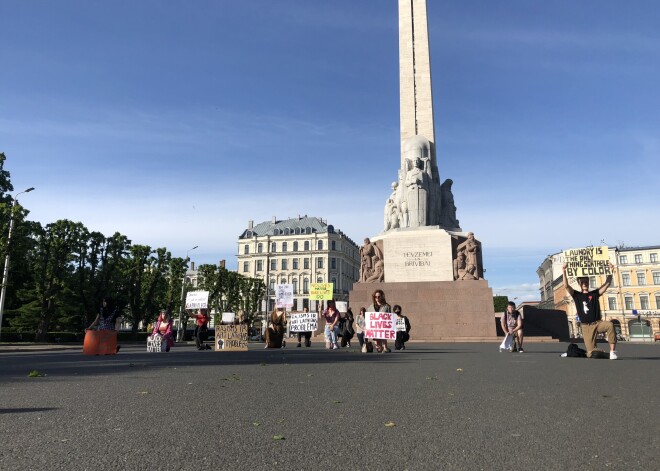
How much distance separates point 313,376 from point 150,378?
2728 millimetres

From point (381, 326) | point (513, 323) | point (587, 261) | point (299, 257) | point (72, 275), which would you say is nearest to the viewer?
point (381, 326)

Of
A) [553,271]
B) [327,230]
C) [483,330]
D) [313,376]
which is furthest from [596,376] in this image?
[553,271]

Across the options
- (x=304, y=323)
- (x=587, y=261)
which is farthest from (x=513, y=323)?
(x=304, y=323)

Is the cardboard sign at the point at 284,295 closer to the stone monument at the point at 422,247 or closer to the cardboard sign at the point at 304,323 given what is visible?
the stone monument at the point at 422,247

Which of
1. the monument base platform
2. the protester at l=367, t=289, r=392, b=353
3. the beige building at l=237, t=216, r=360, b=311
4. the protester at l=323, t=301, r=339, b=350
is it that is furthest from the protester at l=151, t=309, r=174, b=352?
the beige building at l=237, t=216, r=360, b=311

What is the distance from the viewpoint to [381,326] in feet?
51.2

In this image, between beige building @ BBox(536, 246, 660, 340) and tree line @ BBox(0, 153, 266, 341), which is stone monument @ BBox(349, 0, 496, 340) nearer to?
tree line @ BBox(0, 153, 266, 341)

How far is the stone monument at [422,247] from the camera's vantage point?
25.3 metres

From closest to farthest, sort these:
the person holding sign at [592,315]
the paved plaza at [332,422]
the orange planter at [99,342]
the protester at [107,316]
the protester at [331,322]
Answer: the paved plaza at [332,422]
the person holding sign at [592,315]
the protester at [107,316]
the orange planter at [99,342]
the protester at [331,322]

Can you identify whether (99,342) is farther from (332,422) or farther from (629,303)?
(629,303)

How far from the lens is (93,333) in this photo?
623 inches

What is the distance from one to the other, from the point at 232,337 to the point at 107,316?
14.6 ft

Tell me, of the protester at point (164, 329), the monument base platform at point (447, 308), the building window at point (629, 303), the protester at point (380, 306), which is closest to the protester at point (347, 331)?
the protester at point (380, 306)

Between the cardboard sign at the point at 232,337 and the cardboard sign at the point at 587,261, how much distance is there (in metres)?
11.1
